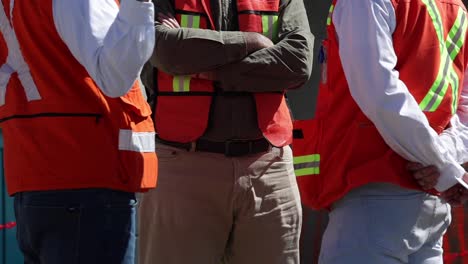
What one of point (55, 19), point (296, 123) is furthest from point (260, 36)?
point (55, 19)

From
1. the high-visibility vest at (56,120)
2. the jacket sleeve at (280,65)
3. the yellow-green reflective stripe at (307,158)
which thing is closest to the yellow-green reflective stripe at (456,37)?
the yellow-green reflective stripe at (307,158)

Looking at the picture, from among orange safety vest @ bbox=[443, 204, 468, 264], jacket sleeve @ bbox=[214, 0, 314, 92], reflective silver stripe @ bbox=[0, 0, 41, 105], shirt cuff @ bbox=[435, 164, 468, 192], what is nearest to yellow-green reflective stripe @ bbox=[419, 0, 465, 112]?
shirt cuff @ bbox=[435, 164, 468, 192]

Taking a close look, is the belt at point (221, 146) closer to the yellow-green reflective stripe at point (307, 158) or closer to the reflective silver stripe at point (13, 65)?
the yellow-green reflective stripe at point (307, 158)

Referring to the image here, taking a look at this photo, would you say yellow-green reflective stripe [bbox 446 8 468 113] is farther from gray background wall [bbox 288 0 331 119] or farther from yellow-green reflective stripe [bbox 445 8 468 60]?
gray background wall [bbox 288 0 331 119]

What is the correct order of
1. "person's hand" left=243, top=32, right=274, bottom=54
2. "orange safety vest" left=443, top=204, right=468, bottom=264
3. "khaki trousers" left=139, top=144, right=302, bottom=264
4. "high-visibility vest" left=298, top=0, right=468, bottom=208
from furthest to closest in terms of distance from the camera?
"orange safety vest" left=443, top=204, right=468, bottom=264 → "person's hand" left=243, top=32, right=274, bottom=54 → "khaki trousers" left=139, top=144, right=302, bottom=264 → "high-visibility vest" left=298, top=0, right=468, bottom=208

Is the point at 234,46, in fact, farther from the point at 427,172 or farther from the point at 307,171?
the point at 427,172

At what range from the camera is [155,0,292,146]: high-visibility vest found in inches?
138

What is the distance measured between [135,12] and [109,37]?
0.11 m

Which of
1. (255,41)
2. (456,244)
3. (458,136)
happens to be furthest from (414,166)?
(456,244)

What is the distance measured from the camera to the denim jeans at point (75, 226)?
267 cm

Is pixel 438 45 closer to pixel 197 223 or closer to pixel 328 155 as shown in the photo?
pixel 328 155

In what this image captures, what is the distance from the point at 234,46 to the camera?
3.53 m

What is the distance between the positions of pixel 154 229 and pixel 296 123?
80 cm

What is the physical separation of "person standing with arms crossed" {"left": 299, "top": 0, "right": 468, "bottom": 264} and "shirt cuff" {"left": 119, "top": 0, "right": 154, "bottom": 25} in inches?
29.1
